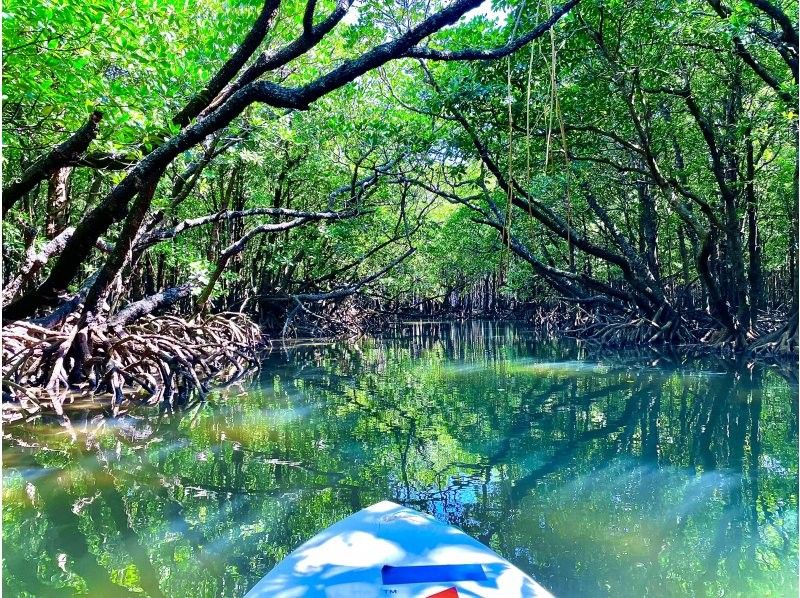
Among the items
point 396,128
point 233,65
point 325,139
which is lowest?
point 233,65

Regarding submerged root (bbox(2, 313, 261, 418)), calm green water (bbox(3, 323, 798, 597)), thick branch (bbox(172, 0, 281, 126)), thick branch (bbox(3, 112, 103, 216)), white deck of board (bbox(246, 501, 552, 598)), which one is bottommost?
calm green water (bbox(3, 323, 798, 597))

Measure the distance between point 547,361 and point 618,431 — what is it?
6098 mm

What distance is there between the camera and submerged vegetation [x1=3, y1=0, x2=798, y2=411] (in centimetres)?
386

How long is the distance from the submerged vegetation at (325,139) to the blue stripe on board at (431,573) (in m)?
1.41

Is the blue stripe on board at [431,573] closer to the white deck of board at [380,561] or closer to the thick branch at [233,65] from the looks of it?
the white deck of board at [380,561]

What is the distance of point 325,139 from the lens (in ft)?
37.7

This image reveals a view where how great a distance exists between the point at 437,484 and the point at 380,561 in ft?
7.34

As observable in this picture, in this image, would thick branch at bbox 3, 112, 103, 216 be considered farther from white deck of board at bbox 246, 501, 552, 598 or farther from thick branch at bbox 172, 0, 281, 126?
white deck of board at bbox 246, 501, 552, 598

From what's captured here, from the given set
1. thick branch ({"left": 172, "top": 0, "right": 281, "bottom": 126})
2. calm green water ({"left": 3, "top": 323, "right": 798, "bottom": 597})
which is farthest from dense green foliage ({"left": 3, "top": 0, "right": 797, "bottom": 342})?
calm green water ({"left": 3, "top": 323, "right": 798, "bottom": 597})

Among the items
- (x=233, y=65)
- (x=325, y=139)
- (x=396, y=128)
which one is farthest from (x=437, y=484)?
(x=325, y=139)

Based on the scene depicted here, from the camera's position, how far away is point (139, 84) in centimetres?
446

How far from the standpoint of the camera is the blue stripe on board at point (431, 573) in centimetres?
224

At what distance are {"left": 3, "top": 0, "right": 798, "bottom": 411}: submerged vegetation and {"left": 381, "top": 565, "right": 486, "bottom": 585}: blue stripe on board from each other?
1409mm

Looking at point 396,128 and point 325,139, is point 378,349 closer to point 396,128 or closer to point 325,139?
point 325,139
